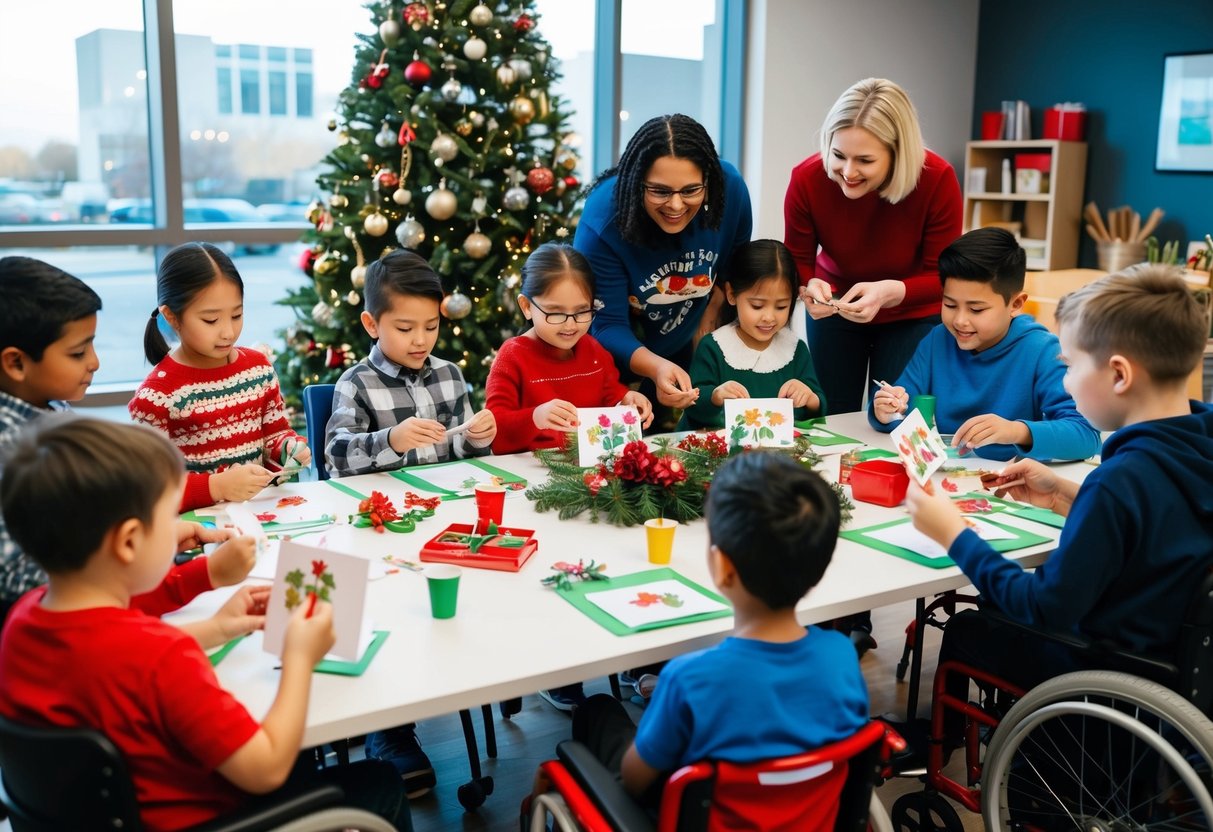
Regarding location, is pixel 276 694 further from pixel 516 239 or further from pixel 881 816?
pixel 516 239

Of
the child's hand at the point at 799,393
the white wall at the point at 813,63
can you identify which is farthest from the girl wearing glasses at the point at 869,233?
the white wall at the point at 813,63

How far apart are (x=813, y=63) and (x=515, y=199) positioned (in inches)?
109

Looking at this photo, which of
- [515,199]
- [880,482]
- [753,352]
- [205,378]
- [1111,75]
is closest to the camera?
[880,482]

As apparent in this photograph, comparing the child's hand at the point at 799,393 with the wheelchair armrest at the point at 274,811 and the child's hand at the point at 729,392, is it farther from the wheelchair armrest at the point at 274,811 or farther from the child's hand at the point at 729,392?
the wheelchair armrest at the point at 274,811

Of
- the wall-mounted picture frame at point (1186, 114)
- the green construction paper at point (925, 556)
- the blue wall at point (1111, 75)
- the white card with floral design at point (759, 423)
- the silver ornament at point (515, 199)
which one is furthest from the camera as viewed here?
the blue wall at point (1111, 75)

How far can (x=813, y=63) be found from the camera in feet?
20.7

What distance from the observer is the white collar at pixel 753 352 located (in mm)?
3062

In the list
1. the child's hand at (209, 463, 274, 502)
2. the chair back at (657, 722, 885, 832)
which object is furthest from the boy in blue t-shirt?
the child's hand at (209, 463, 274, 502)

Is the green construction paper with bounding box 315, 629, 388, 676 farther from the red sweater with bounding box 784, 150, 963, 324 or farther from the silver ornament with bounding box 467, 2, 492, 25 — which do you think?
the silver ornament with bounding box 467, 2, 492, 25

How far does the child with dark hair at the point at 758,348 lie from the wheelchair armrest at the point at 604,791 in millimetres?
1564

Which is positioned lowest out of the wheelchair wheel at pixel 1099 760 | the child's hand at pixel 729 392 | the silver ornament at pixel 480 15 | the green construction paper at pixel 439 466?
the wheelchair wheel at pixel 1099 760

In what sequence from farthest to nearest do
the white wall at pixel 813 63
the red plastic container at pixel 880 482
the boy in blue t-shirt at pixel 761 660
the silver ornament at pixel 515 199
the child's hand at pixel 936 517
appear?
the white wall at pixel 813 63 < the silver ornament at pixel 515 199 < the red plastic container at pixel 880 482 < the child's hand at pixel 936 517 < the boy in blue t-shirt at pixel 761 660

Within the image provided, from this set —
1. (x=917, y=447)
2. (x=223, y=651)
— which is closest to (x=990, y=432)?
(x=917, y=447)

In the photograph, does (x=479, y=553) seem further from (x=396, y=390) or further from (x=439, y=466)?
(x=396, y=390)
